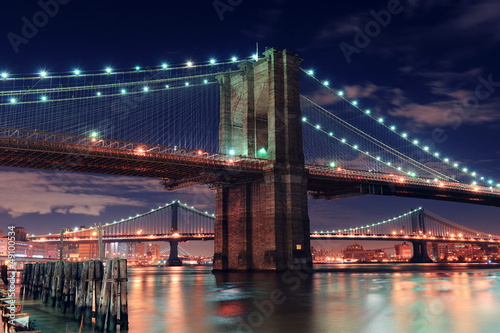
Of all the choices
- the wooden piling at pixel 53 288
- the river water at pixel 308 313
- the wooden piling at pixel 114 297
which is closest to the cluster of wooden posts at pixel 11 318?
the river water at pixel 308 313

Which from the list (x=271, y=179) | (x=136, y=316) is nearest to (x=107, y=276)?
(x=136, y=316)

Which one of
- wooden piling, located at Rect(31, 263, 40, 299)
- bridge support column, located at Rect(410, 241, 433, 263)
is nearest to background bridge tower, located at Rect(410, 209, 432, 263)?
bridge support column, located at Rect(410, 241, 433, 263)

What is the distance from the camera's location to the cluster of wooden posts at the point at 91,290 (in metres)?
13.5

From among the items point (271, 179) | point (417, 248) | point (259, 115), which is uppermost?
point (259, 115)

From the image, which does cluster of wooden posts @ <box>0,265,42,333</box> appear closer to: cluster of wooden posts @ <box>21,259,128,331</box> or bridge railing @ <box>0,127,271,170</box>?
cluster of wooden posts @ <box>21,259,128,331</box>

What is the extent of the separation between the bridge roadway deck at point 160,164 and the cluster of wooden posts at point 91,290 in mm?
14573

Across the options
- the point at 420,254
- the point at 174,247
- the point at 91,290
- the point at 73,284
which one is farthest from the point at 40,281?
the point at 420,254

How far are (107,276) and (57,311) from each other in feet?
23.2

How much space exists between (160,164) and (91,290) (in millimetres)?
26781

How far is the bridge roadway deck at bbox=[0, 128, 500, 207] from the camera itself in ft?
120

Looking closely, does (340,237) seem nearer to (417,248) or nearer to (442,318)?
(417,248)

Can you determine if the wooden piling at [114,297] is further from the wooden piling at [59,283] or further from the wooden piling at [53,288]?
the wooden piling at [53,288]

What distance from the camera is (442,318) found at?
13438mm

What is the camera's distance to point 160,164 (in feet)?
139
